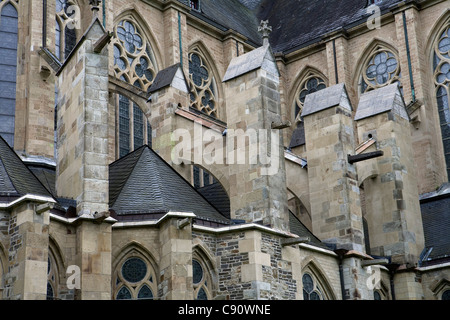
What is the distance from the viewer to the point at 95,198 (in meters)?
17.8

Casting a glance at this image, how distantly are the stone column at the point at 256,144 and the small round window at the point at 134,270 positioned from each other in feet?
9.42

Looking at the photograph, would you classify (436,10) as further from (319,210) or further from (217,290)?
(217,290)

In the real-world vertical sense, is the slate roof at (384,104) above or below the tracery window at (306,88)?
below

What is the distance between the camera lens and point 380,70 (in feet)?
107

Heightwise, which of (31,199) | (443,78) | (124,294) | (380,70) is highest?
(380,70)

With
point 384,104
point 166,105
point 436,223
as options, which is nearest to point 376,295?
point 436,223

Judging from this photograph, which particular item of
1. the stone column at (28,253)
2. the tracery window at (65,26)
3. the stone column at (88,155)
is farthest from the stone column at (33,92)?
the stone column at (28,253)

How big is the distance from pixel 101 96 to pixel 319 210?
25.4 feet

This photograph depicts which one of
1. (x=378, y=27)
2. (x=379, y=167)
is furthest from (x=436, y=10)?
(x=379, y=167)

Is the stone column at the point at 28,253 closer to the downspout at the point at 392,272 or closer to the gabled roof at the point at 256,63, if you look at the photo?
the gabled roof at the point at 256,63

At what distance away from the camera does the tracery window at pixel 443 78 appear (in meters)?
30.3

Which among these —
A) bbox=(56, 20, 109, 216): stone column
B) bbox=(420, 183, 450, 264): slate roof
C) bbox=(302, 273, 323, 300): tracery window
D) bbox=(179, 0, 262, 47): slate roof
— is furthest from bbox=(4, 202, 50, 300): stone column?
bbox=(179, 0, 262, 47): slate roof

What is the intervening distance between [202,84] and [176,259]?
1454 cm

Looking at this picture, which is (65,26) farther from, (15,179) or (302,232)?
(302,232)
